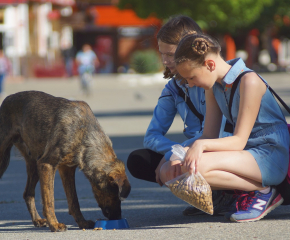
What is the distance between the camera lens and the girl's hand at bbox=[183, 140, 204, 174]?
3812 millimetres

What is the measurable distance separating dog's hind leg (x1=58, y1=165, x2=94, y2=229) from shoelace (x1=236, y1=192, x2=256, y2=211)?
1172mm

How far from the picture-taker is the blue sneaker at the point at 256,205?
4152 millimetres

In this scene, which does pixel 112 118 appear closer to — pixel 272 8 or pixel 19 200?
pixel 19 200

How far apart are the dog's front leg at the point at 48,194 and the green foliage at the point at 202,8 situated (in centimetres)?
2858

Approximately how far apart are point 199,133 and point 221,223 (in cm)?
79

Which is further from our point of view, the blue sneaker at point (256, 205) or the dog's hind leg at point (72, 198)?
the dog's hind leg at point (72, 198)

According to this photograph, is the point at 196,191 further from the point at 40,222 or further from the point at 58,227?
the point at 40,222

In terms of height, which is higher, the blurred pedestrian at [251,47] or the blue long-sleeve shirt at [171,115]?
the blue long-sleeve shirt at [171,115]

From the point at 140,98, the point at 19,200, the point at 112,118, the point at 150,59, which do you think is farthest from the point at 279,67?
the point at 19,200

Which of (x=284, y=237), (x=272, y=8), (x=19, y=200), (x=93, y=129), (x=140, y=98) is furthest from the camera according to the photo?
(x=272, y=8)

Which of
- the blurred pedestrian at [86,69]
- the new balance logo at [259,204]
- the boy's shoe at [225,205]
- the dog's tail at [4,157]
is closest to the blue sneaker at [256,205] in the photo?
the new balance logo at [259,204]

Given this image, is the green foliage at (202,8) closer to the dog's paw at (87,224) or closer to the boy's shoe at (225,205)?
the boy's shoe at (225,205)

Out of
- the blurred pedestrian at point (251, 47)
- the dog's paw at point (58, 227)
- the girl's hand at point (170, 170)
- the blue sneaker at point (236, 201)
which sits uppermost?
the girl's hand at point (170, 170)

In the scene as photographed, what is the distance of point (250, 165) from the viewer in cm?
401
